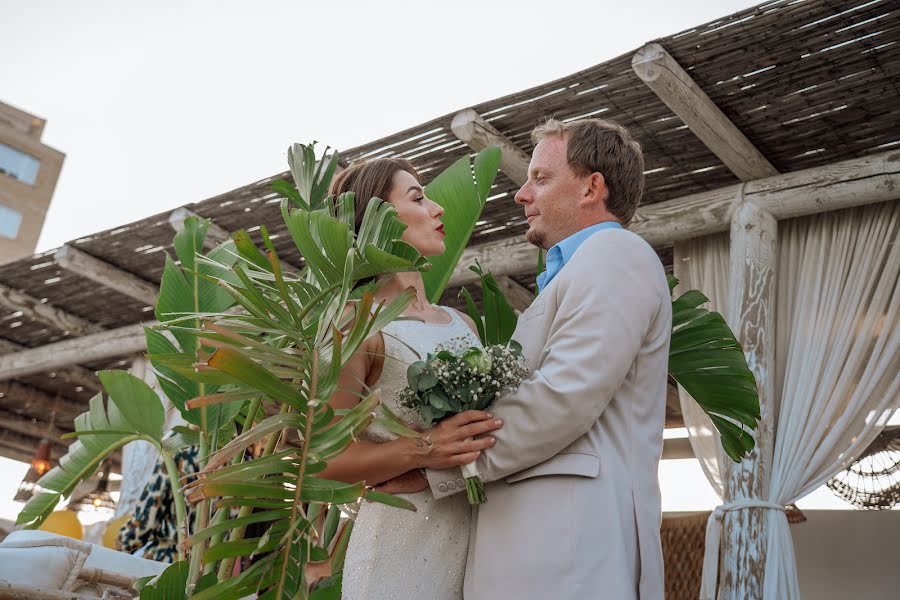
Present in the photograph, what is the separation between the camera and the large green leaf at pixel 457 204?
9.17ft

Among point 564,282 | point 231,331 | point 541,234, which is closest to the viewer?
point 231,331

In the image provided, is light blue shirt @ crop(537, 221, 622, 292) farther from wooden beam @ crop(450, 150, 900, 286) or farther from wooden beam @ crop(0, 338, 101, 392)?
wooden beam @ crop(0, 338, 101, 392)

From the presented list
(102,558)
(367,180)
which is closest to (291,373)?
Result: (367,180)

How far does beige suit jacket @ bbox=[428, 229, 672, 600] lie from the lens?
145cm

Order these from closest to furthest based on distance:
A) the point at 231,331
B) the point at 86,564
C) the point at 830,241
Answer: the point at 231,331, the point at 86,564, the point at 830,241

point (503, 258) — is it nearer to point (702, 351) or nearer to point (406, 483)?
→ point (702, 351)

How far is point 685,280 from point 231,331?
413 centimetres

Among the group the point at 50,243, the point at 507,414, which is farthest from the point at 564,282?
the point at 50,243

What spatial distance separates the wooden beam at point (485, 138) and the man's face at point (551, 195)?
2672 millimetres

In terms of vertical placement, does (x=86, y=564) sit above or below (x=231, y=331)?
below

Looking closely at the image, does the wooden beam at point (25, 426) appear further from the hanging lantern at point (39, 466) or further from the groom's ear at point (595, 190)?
the groom's ear at point (595, 190)

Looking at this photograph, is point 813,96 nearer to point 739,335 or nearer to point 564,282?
point 739,335

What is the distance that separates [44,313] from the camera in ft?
24.6

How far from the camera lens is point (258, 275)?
1768 millimetres
